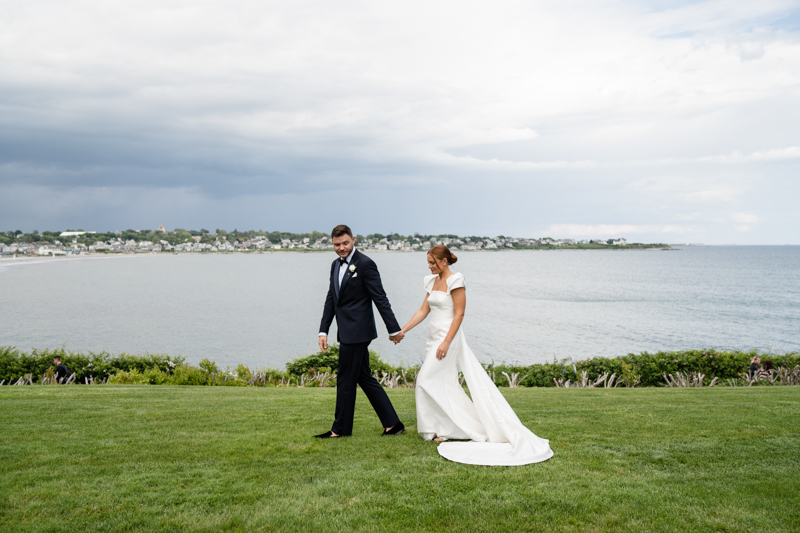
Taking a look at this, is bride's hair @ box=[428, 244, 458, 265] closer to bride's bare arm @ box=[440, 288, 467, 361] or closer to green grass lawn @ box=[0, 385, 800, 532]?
bride's bare arm @ box=[440, 288, 467, 361]

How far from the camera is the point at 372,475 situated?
530 cm

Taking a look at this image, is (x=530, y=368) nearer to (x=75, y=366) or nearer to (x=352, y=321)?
(x=352, y=321)

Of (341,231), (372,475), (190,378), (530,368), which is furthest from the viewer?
(530,368)

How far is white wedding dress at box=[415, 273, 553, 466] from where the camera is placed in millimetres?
6445

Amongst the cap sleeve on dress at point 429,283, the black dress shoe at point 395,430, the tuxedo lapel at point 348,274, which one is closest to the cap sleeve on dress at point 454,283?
the cap sleeve on dress at point 429,283

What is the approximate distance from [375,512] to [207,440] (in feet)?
10.1

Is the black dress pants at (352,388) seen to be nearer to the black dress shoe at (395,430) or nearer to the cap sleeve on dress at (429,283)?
the black dress shoe at (395,430)

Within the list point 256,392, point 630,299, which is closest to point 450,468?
point 256,392

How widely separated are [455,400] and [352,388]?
1.36 m

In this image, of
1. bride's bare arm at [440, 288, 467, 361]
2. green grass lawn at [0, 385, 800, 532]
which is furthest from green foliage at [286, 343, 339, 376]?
bride's bare arm at [440, 288, 467, 361]

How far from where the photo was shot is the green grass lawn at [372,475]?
4.32 metres

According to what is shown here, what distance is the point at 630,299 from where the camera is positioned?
228ft

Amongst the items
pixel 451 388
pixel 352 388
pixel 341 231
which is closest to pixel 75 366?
pixel 352 388

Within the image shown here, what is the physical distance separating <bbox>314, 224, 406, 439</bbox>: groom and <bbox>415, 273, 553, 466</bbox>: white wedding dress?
54 cm
